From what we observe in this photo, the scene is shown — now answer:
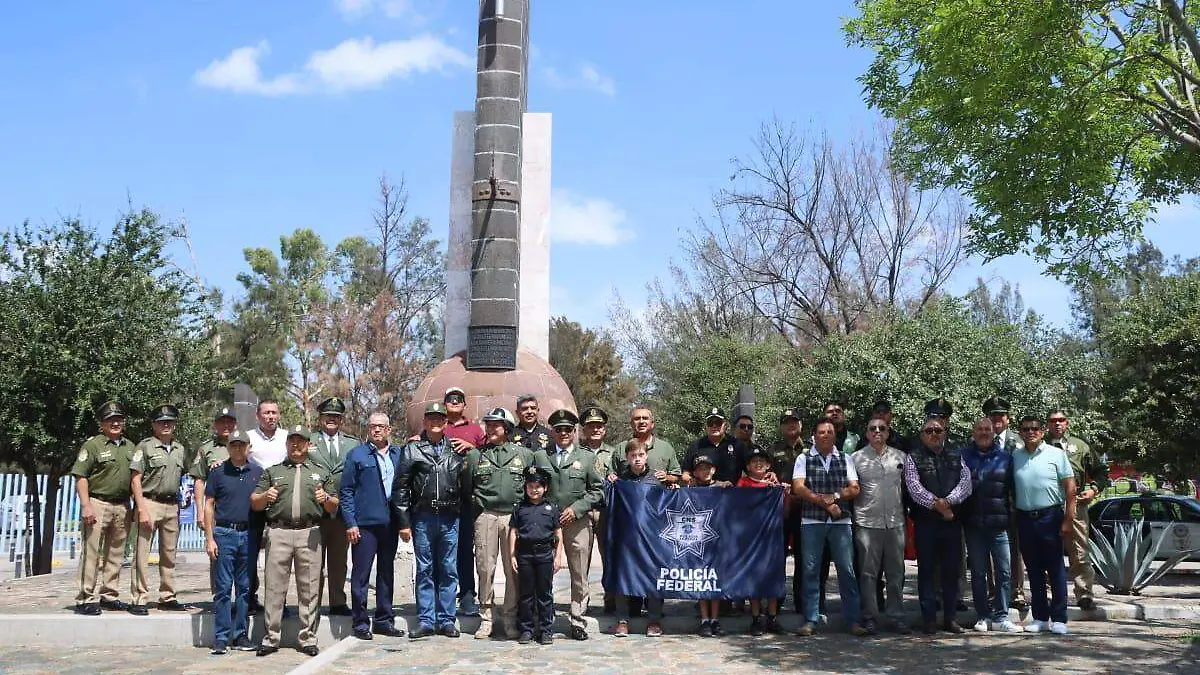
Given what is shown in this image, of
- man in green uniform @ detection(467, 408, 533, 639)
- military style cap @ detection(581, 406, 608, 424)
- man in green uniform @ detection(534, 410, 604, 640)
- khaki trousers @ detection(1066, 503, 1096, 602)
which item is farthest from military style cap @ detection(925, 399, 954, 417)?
man in green uniform @ detection(467, 408, 533, 639)

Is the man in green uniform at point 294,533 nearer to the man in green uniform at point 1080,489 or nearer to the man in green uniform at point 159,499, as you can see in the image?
the man in green uniform at point 159,499

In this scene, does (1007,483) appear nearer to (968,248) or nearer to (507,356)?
(968,248)

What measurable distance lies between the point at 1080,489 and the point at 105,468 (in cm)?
898

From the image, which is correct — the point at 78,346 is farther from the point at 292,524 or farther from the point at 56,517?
the point at 292,524

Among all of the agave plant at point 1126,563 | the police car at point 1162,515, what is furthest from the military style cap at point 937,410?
the police car at point 1162,515

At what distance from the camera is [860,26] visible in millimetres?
15375

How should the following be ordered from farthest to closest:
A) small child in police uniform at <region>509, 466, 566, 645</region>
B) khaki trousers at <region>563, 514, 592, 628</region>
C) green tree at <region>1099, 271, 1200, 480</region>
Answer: green tree at <region>1099, 271, 1200, 480</region>
khaki trousers at <region>563, 514, 592, 628</region>
small child in police uniform at <region>509, 466, 566, 645</region>

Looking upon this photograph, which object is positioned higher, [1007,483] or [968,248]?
[968,248]

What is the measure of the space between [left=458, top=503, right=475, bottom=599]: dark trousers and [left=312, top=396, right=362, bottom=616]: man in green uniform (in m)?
0.96

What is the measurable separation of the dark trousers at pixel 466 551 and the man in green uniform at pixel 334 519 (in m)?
0.96

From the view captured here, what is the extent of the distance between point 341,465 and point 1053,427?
6489mm

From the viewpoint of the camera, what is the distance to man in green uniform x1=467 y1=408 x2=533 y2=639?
823 centimetres

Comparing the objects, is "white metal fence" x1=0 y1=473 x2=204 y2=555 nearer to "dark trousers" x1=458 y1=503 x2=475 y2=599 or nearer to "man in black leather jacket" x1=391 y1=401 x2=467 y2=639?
"dark trousers" x1=458 y1=503 x2=475 y2=599

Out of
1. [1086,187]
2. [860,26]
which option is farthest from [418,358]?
[1086,187]
